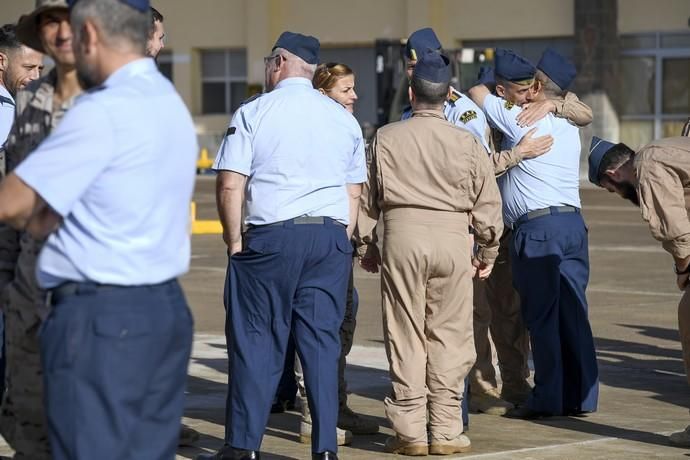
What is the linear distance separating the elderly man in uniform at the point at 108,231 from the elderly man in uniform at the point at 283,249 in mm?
2485

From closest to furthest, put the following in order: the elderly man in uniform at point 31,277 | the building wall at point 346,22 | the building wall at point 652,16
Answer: the elderly man in uniform at point 31,277
the building wall at point 652,16
the building wall at point 346,22

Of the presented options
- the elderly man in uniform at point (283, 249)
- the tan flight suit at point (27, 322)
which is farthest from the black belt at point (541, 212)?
the tan flight suit at point (27, 322)

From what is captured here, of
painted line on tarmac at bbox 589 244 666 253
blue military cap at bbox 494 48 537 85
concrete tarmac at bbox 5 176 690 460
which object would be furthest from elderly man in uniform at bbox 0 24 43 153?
painted line on tarmac at bbox 589 244 666 253

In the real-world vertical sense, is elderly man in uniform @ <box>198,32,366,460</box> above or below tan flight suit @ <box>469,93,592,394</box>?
above

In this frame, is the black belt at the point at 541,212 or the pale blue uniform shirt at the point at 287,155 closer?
the pale blue uniform shirt at the point at 287,155

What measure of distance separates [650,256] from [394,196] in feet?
35.6

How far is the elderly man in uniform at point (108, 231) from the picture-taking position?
13.4 ft

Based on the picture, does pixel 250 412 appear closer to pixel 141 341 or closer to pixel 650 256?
pixel 141 341

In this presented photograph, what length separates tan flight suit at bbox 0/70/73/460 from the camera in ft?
16.1

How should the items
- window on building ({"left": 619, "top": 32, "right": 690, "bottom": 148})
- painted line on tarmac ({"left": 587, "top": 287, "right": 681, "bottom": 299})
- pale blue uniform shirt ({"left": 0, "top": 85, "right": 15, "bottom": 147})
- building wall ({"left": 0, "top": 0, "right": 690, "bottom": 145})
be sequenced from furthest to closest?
1. building wall ({"left": 0, "top": 0, "right": 690, "bottom": 145})
2. window on building ({"left": 619, "top": 32, "right": 690, "bottom": 148})
3. painted line on tarmac ({"left": 587, "top": 287, "right": 681, "bottom": 299})
4. pale blue uniform shirt ({"left": 0, "top": 85, "right": 15, "bottom": 147})

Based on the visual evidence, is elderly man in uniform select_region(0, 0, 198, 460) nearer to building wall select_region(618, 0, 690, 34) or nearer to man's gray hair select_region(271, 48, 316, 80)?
man's gray hair select_region(271, 48, 316, 80)

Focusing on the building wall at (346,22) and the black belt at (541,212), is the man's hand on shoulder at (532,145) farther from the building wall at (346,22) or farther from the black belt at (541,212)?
the building wall at (346,22)

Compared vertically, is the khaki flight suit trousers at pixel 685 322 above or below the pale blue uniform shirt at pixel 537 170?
below

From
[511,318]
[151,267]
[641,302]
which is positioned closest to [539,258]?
[511,318]
